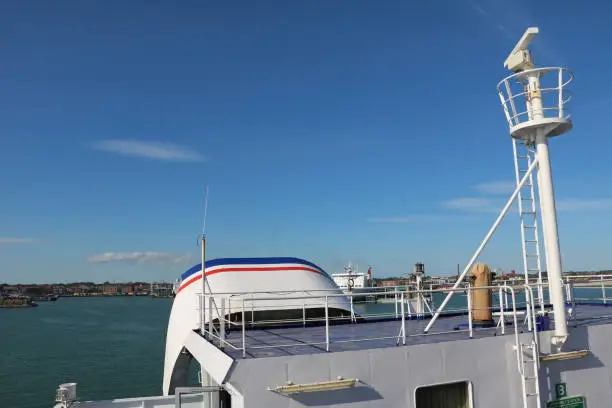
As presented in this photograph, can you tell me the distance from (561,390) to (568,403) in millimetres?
322

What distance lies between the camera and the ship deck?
330 inches

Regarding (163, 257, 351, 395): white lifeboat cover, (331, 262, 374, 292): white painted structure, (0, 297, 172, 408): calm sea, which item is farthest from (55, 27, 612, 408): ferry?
(331, 262, 374, 292): white painted structure

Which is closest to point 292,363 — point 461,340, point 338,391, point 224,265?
point 338,391

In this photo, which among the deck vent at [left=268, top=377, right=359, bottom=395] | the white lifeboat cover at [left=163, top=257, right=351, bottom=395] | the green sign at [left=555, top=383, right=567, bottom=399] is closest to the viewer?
the deck vent at [left=268, top=377, right=359, bottom=395]

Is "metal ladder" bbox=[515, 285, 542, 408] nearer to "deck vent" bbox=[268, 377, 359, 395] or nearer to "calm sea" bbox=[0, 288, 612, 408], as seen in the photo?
"deck vent" bbox=[268, 377, 359, 395]

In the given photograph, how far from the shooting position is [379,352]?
780 centimetres

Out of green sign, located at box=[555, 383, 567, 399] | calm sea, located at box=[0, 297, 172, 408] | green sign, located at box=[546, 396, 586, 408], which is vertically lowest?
calm sea, located at box=[0, 297, 172, 408]

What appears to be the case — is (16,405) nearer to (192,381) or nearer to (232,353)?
(192,381)

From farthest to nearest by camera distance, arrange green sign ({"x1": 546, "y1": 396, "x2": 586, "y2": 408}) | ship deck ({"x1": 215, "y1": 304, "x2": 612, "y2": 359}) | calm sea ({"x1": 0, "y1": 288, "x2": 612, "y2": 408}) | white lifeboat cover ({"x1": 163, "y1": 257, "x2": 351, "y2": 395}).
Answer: calm sea ({"x1": 0, "y1": 288, "x2": 612, "y2": 408}), white lifeboat cover ({"x1": 163, "y1": 257, "x2": 351, "y2": 395}), green sign ({"x1": 546, "y1": 396, "x2": 586, "y2": 408}), ship deck ({"x1": 215, "y1": 304, "x2": 612, "y2": 359})

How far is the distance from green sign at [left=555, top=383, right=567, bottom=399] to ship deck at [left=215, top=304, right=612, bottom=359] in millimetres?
1159

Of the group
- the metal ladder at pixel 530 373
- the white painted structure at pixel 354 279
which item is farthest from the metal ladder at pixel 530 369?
the white painted structure at pixel 354 279

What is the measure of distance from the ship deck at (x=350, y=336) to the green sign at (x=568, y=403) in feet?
4.63

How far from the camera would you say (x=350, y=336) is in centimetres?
1034

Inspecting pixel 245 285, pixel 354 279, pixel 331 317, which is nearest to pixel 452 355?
pixel 331 317
